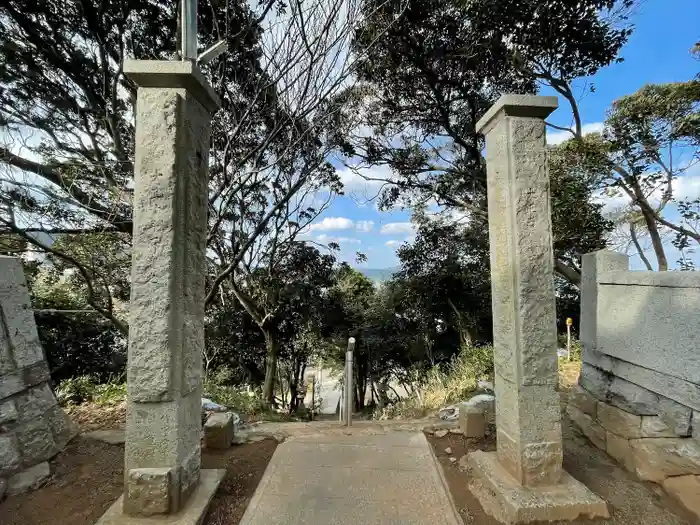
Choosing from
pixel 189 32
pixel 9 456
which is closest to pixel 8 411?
pixel 9 456

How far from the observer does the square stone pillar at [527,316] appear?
78.4 inches

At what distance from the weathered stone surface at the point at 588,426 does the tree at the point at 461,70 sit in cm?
323

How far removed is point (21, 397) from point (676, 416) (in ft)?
14.1

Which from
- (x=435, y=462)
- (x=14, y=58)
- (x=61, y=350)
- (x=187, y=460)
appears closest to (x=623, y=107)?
(x=435, y=462)

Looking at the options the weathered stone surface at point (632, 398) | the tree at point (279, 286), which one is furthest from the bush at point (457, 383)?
the tree at point (279, 286)

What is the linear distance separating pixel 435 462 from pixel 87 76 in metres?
6.25

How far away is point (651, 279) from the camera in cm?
240

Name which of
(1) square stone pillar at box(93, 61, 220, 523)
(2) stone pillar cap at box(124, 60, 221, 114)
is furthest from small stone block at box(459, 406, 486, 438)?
(2) stone pillar cap at box(124, 60, 221, 114)

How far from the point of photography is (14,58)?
439 centimetres

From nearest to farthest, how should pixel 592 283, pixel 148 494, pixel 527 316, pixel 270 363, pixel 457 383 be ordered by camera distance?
1. pixel 148 494
2. pixel 527 316
3. pixel 592 283
4. pixel 457 383
5. pixel 270 363

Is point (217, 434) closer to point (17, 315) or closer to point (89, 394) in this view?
point (17, 315)

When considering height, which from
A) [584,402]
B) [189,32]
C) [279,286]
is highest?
[189,32]

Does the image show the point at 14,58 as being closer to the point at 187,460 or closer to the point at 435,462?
the point at 187,460

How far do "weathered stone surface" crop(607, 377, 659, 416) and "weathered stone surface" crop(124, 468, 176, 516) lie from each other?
10.0 ft
